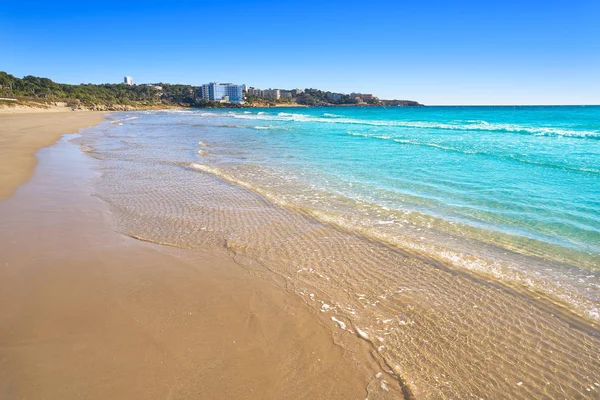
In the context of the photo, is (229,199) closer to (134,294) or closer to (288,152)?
(134,294)

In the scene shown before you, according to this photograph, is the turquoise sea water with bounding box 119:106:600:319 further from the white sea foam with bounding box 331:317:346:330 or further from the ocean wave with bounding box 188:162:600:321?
the white sea foam with bounding box 331:317:346:330

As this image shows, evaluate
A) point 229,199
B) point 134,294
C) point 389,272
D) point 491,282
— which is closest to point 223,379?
point 134,294

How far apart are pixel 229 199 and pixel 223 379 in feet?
21.9

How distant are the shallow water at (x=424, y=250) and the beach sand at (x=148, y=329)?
519 mm

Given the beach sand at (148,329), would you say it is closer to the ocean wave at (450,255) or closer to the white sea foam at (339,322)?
the white sea foam at (339,322)

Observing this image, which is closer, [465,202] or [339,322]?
[339,322]

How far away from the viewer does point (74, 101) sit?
88.8m

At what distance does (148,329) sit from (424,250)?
15.7ft

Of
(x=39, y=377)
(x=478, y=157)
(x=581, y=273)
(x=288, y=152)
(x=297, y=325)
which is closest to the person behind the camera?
(x=39, y=377)

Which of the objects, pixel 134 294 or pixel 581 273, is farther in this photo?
pixel 581 273

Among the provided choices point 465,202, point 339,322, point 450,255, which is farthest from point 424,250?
point 465,202

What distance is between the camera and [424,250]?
641 cm

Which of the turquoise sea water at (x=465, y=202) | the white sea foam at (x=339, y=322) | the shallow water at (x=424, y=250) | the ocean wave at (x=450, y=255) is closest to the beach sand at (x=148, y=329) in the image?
the white sea foam at (x=339, y=322)

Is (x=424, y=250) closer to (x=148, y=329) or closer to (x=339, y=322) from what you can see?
(x=339, y=322)
